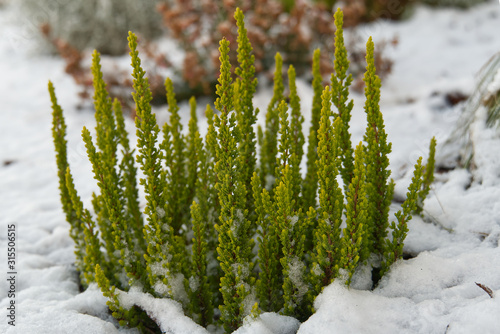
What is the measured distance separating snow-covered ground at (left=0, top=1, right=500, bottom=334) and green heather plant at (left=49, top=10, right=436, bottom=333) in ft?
0.34

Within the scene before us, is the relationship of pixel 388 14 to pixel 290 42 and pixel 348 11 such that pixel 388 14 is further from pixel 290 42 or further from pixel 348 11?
pixel 290 42

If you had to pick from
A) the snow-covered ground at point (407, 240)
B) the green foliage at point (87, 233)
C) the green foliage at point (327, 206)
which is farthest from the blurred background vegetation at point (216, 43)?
the green foliage at point (327, 206)

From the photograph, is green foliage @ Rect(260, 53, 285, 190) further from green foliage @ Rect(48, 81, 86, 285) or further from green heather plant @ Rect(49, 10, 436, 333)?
green foliage @ Rect(48, 81, 86, 285)

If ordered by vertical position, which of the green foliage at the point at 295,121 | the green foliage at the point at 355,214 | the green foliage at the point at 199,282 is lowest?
the green foliage at the point at 199,282

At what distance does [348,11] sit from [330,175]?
370 cm

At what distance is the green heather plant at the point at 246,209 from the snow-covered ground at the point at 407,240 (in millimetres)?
104

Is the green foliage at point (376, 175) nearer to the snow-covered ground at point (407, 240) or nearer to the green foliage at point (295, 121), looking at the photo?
the snow-covered ground at point (407, 240)

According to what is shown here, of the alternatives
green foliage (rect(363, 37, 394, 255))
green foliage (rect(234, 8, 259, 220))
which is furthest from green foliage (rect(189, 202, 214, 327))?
green foliage (rect(363, 37, 394, 255))

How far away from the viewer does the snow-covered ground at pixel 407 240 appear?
141cm

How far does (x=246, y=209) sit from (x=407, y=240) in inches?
31.0

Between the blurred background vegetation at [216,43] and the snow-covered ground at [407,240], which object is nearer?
the snow-covered ground at [407,240]

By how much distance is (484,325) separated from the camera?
4.12ft

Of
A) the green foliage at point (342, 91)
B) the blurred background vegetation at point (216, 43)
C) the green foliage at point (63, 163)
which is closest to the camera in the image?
the green foliage at point (342, 91)

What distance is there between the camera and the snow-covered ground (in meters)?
1.41
